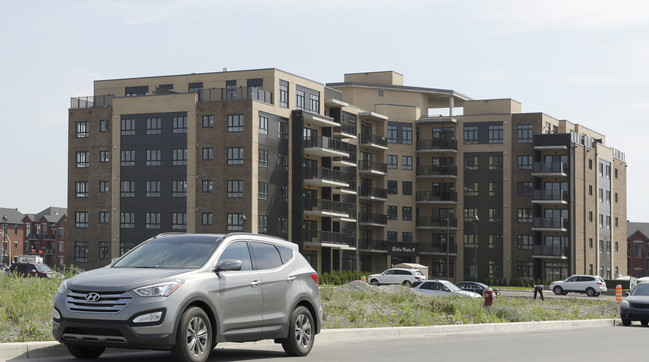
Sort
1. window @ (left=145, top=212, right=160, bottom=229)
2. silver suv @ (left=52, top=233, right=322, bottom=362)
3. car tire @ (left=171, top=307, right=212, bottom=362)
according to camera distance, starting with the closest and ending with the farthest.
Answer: silver suv @ (left=52, top=233, right=322, bottom=362), car tire @ (left=171, top=307, right=212, bottom=362), window @ (left=145, top=212, right=160, bottom=229)

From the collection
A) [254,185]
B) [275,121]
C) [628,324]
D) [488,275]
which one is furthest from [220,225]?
[628,324]

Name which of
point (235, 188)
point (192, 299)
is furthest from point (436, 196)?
point (192, 299)

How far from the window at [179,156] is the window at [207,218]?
470cm

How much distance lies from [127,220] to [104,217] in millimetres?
2444

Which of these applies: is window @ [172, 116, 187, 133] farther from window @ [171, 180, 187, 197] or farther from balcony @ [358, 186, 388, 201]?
balcony @ [358, 186, 388, 201]

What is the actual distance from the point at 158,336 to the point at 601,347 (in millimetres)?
11042

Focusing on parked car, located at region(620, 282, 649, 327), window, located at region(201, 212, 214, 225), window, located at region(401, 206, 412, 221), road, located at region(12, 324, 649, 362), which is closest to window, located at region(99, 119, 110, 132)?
window, located at region(201, 212, 214, 225)

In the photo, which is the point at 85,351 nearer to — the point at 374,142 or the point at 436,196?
the point at 374,142

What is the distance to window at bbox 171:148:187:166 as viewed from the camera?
7775 cm

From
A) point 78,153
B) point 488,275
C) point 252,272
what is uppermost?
point 78,153

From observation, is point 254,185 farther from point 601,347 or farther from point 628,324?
point 601,347

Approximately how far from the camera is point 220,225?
75500 millimetres

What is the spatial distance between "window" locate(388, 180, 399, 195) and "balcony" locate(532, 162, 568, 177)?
46.8 feet

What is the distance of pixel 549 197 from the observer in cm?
9612
